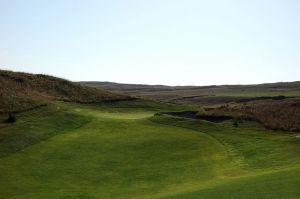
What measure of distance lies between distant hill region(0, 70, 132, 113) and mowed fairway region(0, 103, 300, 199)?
390 cm

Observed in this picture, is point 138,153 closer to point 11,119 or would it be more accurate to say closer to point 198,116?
point 11,119

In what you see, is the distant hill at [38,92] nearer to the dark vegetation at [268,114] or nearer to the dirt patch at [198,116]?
the dirt patch at [198,116]

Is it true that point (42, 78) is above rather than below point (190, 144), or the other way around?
above

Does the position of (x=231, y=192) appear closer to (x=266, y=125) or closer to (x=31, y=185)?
(x=31, y=185)

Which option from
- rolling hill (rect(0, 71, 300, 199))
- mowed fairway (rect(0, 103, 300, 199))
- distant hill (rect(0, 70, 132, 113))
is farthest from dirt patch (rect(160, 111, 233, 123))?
distant hill (rect(0, 70, 132, 113))

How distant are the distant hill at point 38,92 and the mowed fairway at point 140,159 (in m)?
3.90

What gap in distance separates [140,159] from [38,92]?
25.9 meters

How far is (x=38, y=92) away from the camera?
5597 cm

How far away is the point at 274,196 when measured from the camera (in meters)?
20.2

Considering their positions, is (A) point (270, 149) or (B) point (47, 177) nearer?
(B) point (47, 177)

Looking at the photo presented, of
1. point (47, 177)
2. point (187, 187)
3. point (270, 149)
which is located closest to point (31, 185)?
point (47, 177)

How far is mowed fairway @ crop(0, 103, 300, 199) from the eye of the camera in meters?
25.6

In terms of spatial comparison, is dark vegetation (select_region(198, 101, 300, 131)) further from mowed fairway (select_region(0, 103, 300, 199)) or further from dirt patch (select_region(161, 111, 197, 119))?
mowed fairway (select_region(0, 103, 300, 199))

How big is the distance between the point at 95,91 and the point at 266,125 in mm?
25026
